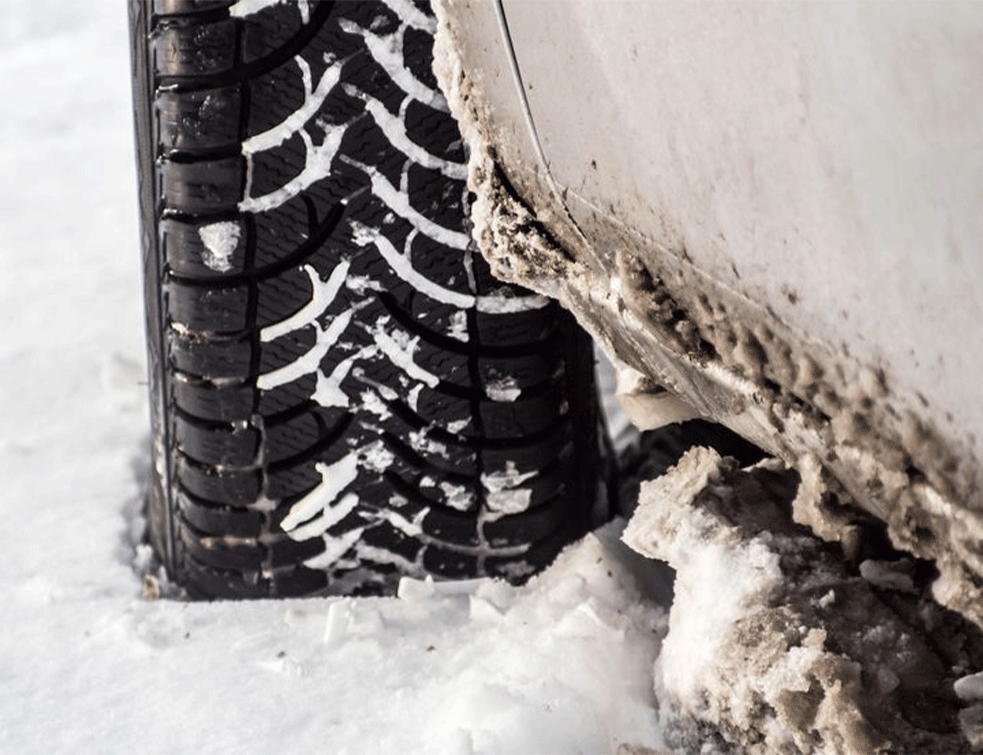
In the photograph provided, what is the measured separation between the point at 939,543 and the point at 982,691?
6.5 inches

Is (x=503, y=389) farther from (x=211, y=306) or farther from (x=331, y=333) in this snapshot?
(x=211, y=306)

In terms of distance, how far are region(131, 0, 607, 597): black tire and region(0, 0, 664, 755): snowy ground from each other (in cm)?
7

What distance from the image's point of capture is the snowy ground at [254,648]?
4.06 ft

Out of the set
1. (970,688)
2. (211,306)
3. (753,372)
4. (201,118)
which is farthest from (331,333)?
(970,688)

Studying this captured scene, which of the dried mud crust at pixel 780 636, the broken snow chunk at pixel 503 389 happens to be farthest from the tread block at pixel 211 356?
the dried mud crust at pixel 780 636

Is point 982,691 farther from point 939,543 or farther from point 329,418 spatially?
point 329,418

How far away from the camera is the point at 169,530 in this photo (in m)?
1.55

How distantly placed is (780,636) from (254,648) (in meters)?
0.56

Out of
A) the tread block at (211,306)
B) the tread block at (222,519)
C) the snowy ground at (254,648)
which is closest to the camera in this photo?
the snowy ground at (254,648)

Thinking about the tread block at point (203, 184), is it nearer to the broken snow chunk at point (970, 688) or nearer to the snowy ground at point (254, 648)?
the snowy ground at point (254, 648)

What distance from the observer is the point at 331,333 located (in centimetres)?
139

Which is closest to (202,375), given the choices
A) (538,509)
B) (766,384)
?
(538,509)

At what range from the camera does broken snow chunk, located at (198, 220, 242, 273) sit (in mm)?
1333

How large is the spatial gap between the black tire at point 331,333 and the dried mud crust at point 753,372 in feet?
0.39
